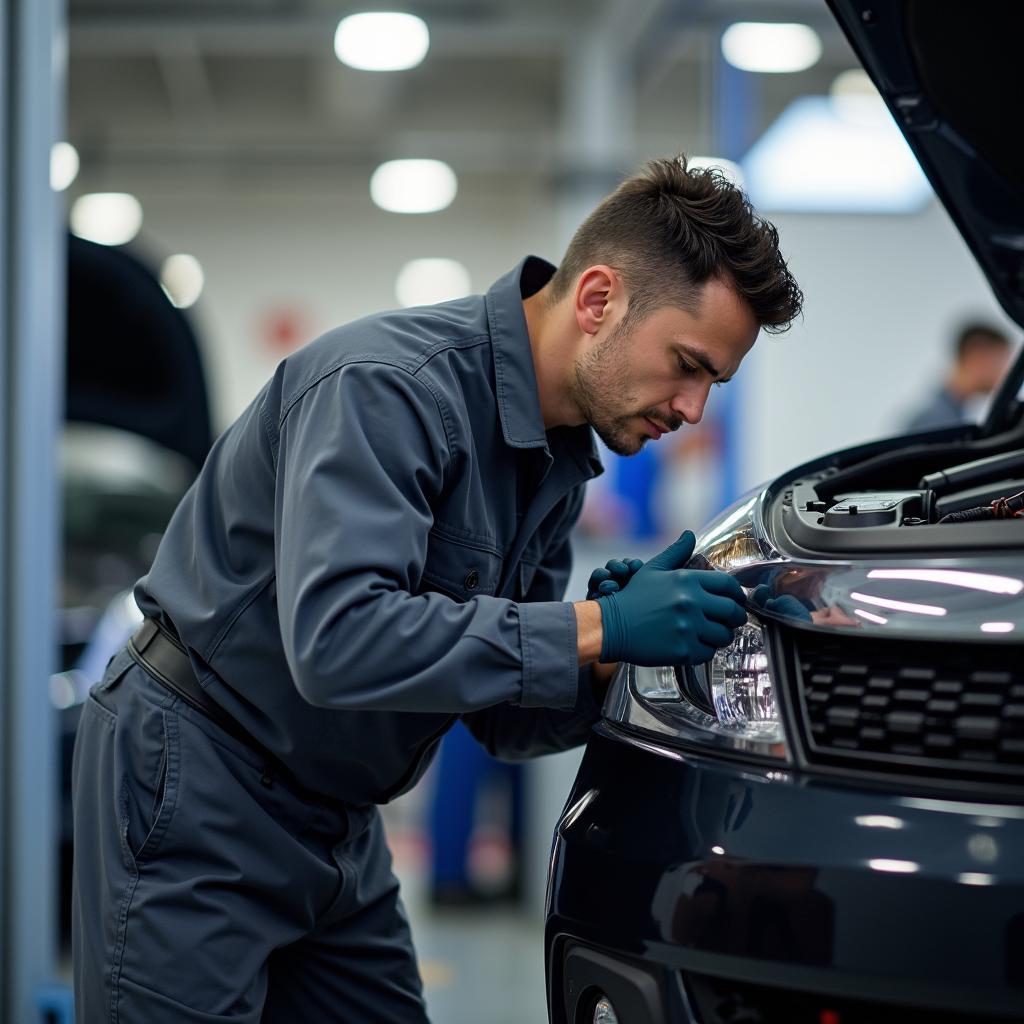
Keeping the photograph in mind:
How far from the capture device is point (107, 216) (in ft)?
35.2

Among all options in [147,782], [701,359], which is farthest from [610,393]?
[147,782]

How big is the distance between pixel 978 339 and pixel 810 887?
439 cm

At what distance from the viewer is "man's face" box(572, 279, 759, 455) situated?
147cm

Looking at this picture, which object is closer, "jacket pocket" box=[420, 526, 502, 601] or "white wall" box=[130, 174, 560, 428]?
"jacket pocket" box=[420, 526, 502, 601]

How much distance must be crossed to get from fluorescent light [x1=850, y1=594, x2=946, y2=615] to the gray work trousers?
751 mm

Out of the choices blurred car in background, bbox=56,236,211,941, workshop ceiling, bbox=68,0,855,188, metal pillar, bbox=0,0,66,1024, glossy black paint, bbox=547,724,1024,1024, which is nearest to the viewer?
glossy black paint, bbox=547,724,1024,1024

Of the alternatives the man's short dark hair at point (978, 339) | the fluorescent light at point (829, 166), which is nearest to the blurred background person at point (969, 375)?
the man's short dark hair at point (978, 339)

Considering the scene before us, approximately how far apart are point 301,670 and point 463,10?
5.13m

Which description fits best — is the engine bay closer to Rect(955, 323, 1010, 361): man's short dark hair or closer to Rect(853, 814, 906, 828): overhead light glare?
Rect(853, 814, 906, 828): overhead light glare

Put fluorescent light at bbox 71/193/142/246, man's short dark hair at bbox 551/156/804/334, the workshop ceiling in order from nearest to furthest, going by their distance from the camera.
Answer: man's short dark hair at bbox 551/156/804/334, the workshop ceiling, fluorescent light at bbox 71/193/142/246

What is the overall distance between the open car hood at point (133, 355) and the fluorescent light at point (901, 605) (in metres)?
2.62

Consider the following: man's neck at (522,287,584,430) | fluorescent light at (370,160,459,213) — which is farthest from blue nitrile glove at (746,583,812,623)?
fluorescent light at (370,160,459,213)

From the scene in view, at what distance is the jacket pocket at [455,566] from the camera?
57.7 inches

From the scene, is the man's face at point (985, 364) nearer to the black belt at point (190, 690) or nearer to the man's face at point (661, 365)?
the man's face at point (661, 365)
